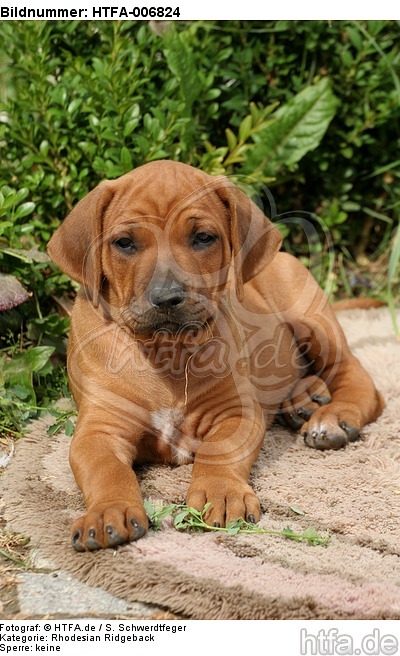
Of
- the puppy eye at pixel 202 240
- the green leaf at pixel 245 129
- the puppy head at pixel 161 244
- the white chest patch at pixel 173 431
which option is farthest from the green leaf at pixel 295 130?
the white chest patch at pixel 173 431

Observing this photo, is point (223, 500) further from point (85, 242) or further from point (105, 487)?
point (85, 242)

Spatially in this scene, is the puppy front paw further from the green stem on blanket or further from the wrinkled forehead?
the wrinkled forehead

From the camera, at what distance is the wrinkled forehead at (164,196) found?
4.24 m

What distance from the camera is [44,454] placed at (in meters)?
4.60

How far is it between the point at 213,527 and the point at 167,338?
104 centimetres

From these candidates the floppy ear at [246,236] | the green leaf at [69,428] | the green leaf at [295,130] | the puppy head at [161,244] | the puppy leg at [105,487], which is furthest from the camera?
the green leaf at [295,130]

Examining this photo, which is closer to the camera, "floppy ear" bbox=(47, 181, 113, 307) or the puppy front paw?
the puppy front paw

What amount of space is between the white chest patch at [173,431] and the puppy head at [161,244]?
53 centimetres

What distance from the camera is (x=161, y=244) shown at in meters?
4.14

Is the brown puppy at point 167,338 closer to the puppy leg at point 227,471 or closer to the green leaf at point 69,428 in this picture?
the puppy leg at point 227,471

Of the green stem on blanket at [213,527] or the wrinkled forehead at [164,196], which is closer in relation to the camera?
the green stem on blanket at [213,527]

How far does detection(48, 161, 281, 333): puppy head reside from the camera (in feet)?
13.1

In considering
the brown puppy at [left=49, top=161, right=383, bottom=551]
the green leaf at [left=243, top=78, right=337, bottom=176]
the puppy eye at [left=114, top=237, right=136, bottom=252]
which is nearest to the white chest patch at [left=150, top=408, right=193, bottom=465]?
the brown puppy at [left=49, top=161, right=383, bottom=551]
